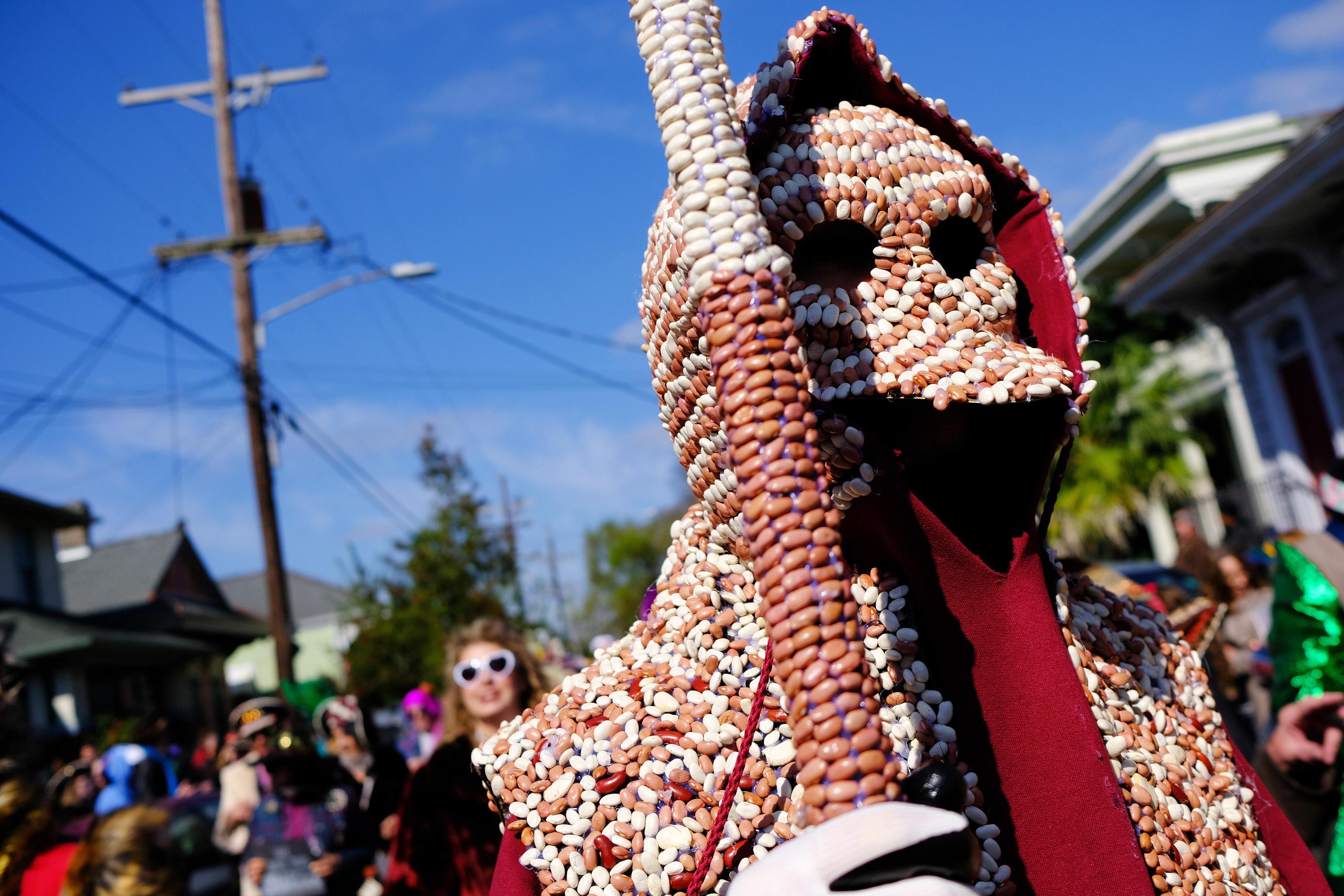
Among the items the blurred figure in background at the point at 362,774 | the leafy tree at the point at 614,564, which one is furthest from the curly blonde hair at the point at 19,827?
the leafy tree at the point at 614,564

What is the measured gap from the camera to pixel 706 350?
125cm

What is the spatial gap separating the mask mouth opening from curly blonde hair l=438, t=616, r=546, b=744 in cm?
282

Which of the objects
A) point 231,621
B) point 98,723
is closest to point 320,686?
point 98,723

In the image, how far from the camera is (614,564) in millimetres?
61375

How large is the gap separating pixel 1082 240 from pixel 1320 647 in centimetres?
2221

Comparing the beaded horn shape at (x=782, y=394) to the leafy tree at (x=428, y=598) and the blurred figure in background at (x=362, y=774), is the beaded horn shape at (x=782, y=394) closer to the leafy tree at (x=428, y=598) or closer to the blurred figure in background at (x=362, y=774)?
the blurred figure in background at (x=362, y=774)

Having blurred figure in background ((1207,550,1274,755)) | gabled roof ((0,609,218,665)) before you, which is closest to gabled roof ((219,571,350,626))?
gabled roof ((0,609,218,665))

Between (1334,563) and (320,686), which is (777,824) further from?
(320,686)

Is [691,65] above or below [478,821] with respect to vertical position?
above

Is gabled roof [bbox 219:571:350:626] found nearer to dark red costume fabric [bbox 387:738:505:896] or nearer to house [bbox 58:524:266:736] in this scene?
house [bbox 58:524:266:736]

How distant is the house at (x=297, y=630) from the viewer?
143 ft

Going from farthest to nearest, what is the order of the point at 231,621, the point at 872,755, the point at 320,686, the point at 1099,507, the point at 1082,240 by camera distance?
the point at 231,621 → the point at 1082,240 → the point at 1099,507 → the point at 320,686 → the point at 872,755

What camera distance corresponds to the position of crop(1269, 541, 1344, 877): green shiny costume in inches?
89.8

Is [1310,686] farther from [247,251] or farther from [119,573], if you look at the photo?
[119,573]
